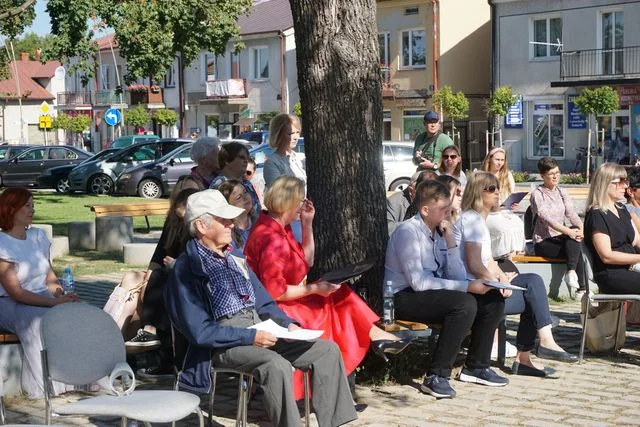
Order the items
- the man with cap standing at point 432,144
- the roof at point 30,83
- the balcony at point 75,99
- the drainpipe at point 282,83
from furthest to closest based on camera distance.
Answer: the roof at point 30,83 < the balcony at point 75,99 < the drainpipe at point 282,83 < the man with cap standing at point 432,144

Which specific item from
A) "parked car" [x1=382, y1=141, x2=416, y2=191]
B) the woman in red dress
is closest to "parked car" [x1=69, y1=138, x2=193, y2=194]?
"parked car" [x1=382, y1=141, x2=416, y2=191]

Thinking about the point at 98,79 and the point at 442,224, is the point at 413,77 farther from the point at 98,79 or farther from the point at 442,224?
the point at 442,224

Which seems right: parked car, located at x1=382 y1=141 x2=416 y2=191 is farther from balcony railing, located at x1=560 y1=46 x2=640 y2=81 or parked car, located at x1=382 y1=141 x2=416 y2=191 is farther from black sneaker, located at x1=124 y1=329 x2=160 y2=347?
black sneaker, located at x1=124 y1=329 x2=160 y2=347

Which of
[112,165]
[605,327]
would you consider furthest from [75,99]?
[605,327]

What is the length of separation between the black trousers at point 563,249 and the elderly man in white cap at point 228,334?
578cm

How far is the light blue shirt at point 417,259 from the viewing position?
26.3 feet

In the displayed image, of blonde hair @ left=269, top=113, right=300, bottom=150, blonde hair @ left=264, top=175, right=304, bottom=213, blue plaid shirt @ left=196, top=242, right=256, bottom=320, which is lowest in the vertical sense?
blue plaid shirt @ left=196, top=242, right=256, bottom=320

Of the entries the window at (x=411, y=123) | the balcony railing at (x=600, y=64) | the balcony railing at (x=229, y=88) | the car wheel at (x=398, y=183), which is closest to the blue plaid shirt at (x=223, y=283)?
the car wheel at (x=398, y=183)

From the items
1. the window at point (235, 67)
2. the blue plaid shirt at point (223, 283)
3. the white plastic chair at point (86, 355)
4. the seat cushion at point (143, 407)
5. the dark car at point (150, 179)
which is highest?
the window at point (235, 67)

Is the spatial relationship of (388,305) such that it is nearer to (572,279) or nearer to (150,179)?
(572,279)

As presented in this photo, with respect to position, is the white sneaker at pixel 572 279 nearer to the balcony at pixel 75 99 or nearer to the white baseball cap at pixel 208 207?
the white baseball cap at pixel 208 207

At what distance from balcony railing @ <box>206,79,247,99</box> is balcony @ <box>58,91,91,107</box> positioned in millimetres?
23833

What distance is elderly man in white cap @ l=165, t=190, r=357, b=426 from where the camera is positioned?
6270 mm

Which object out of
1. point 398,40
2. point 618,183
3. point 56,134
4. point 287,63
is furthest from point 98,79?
point 618,183
